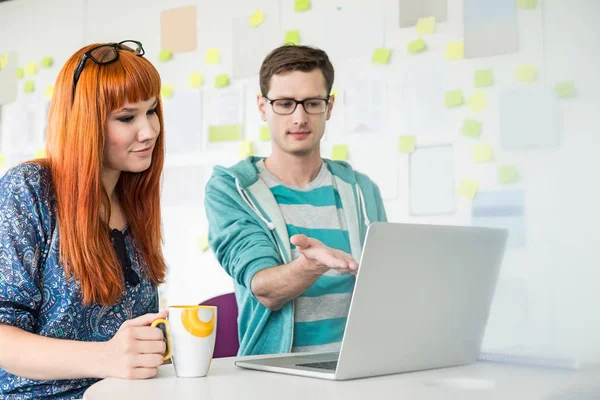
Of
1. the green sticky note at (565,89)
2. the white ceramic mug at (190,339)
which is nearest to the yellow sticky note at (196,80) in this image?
the green sticky note at (565,89)

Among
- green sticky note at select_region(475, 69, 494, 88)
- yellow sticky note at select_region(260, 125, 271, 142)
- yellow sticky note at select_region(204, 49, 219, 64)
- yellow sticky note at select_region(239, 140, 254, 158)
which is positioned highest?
yellow sticky note at select_region(204, 49, 219, 64)

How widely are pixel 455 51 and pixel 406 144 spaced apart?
14.5 inches

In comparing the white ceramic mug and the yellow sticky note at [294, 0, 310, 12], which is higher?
the yellow sticky note at [294, 0, 310, 12]

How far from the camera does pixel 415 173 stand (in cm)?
252

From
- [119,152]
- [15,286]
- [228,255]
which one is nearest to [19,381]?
[15,286]

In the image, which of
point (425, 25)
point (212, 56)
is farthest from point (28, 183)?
point (212, 56)

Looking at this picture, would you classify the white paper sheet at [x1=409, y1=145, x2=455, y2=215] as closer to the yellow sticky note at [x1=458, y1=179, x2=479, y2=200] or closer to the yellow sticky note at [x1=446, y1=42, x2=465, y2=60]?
the yellow sticky note at [x1=458, y1=179, x2=479, y2=200]

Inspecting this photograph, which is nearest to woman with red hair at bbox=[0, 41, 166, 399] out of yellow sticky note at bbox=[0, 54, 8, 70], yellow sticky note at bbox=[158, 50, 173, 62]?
yellow sticky note at bbox=[158, 50, 173, 62]

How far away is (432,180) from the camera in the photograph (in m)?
2.49

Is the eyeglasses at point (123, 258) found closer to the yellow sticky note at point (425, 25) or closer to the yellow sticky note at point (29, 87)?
the yellow sticky note at point (425, 25)

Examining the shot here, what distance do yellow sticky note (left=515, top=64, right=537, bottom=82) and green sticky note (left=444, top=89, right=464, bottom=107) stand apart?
0.20 m

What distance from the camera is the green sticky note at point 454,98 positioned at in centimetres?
243

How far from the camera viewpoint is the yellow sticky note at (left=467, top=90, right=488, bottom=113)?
2400 mm

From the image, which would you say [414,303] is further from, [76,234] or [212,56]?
[212,56]
